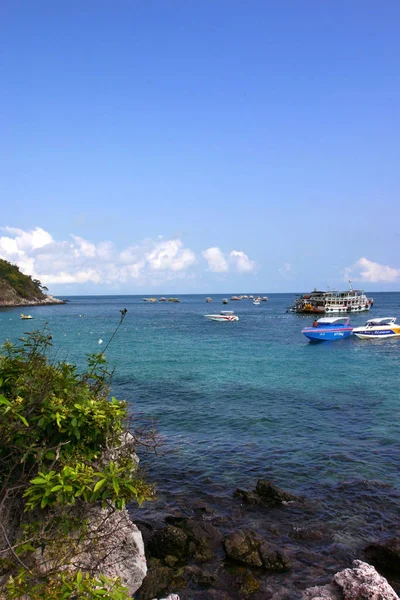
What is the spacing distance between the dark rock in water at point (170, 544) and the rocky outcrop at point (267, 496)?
3125 mm

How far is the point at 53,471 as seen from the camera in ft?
17.2

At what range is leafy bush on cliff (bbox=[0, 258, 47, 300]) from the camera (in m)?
133

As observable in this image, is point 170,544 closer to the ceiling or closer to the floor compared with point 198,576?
closer to the ceiling

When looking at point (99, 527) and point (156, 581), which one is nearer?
point (99, 527)

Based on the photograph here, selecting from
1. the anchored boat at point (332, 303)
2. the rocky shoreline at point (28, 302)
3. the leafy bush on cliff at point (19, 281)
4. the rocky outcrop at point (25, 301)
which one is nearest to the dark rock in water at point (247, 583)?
the anchored boat at point (332, 303)

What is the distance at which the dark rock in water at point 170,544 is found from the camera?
9.89m

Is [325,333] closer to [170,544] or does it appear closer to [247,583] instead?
[170,544]

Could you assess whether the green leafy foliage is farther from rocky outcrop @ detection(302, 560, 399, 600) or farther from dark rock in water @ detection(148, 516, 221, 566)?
rocky outcrop @ detection(302, 560, 399, 600)

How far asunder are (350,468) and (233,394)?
38.4 feet

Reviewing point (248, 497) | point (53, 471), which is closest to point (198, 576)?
point (248, 497)

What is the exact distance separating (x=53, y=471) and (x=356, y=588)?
22.7 feet

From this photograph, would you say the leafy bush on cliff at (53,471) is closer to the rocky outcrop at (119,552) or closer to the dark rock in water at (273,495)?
the rocky outcrop at (119,552)

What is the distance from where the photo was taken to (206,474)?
14688 mm

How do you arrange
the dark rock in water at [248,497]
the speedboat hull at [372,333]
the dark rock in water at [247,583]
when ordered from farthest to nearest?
the speedboat hull at [372,333], the dark rock in water at [248,497], the dark rock in water at [247,583]
